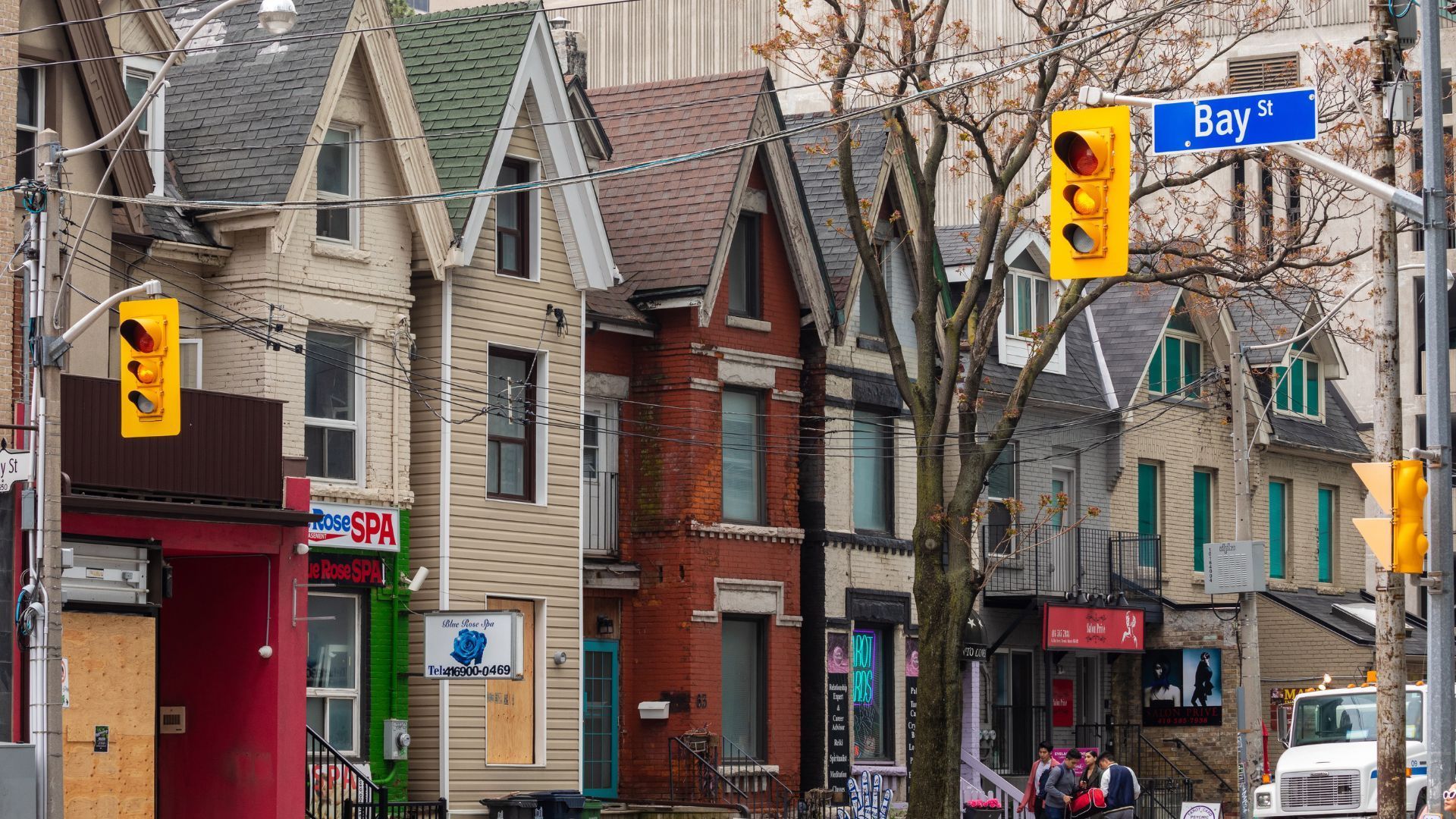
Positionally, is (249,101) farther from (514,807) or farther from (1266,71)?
(1266,71)

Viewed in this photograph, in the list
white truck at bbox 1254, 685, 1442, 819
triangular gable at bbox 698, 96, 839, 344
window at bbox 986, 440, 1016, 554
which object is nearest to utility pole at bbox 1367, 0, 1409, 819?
white truck at bbox 1254, 685, 1442, 819

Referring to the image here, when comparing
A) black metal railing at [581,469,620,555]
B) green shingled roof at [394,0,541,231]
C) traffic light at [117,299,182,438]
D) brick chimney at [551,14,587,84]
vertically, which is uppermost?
brick chimney at [551,14,587,84]

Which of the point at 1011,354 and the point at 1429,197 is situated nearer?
the point at 1429,197

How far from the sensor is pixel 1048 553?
41562mm

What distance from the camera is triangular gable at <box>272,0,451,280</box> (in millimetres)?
28609

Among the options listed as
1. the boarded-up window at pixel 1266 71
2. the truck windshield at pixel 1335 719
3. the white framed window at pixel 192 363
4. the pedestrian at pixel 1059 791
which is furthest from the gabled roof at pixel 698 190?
the boarded-up window at pixel 1266 71

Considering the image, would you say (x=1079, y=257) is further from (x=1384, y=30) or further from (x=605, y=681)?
(x=605, y=681)

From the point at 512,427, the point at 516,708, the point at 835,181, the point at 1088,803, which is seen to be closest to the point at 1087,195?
the point at 1088,803

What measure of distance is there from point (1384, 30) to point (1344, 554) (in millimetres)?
31837

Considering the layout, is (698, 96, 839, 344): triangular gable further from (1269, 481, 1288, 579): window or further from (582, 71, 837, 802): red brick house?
(1269, 481, 1288, 579): window

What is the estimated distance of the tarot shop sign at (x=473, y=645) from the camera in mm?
27359

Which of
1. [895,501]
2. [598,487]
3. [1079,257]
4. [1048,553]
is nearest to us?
[1079,257]

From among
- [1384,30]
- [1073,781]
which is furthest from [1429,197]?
[1073,781]

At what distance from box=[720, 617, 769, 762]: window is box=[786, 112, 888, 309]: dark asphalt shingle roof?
555cm
